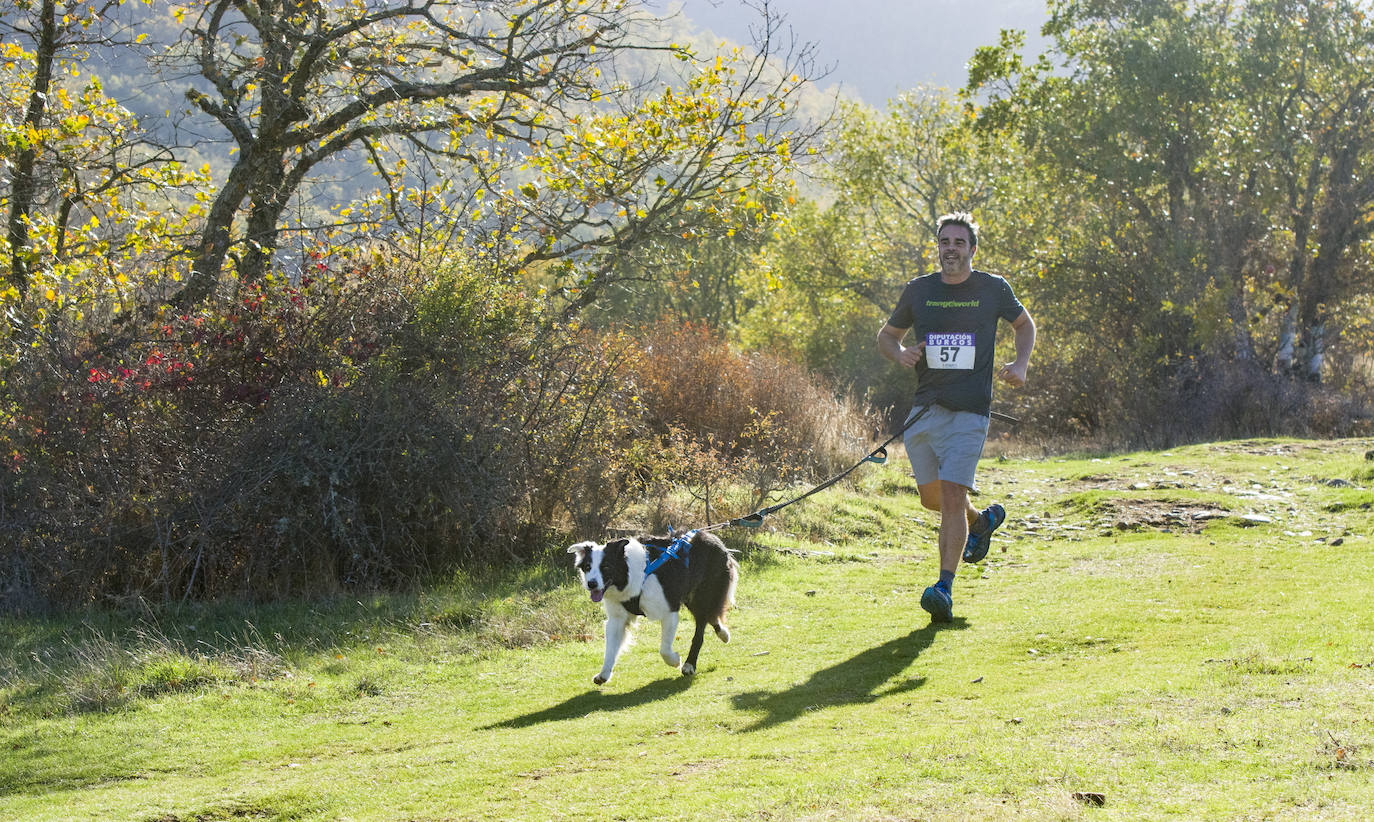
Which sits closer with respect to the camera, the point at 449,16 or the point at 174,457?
the point at 174,457

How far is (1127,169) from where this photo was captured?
1109 inches

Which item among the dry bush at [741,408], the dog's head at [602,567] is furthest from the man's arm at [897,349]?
the dry bush at [741,408]

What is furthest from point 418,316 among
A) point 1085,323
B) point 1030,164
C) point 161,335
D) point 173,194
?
point 1030,164

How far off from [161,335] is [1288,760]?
1012 centimetres

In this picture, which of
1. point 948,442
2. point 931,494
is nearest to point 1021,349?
point 948,442

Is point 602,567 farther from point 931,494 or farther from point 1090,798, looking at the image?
point 1090,798

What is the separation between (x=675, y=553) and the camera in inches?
306

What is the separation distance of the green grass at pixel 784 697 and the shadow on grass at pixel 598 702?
0.10 feet

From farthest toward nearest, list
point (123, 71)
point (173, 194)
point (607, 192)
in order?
point (123, 71) → point (173, 194) → point (607, 192)

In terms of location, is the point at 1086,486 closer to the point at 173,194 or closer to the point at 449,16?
the point at 449,16

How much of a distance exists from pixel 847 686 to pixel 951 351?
2.56 m

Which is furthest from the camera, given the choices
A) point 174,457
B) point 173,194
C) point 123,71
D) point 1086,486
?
point 123,71

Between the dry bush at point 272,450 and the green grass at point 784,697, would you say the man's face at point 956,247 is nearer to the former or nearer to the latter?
the green grass at point 784,697

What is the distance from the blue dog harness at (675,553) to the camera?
7590 mm
